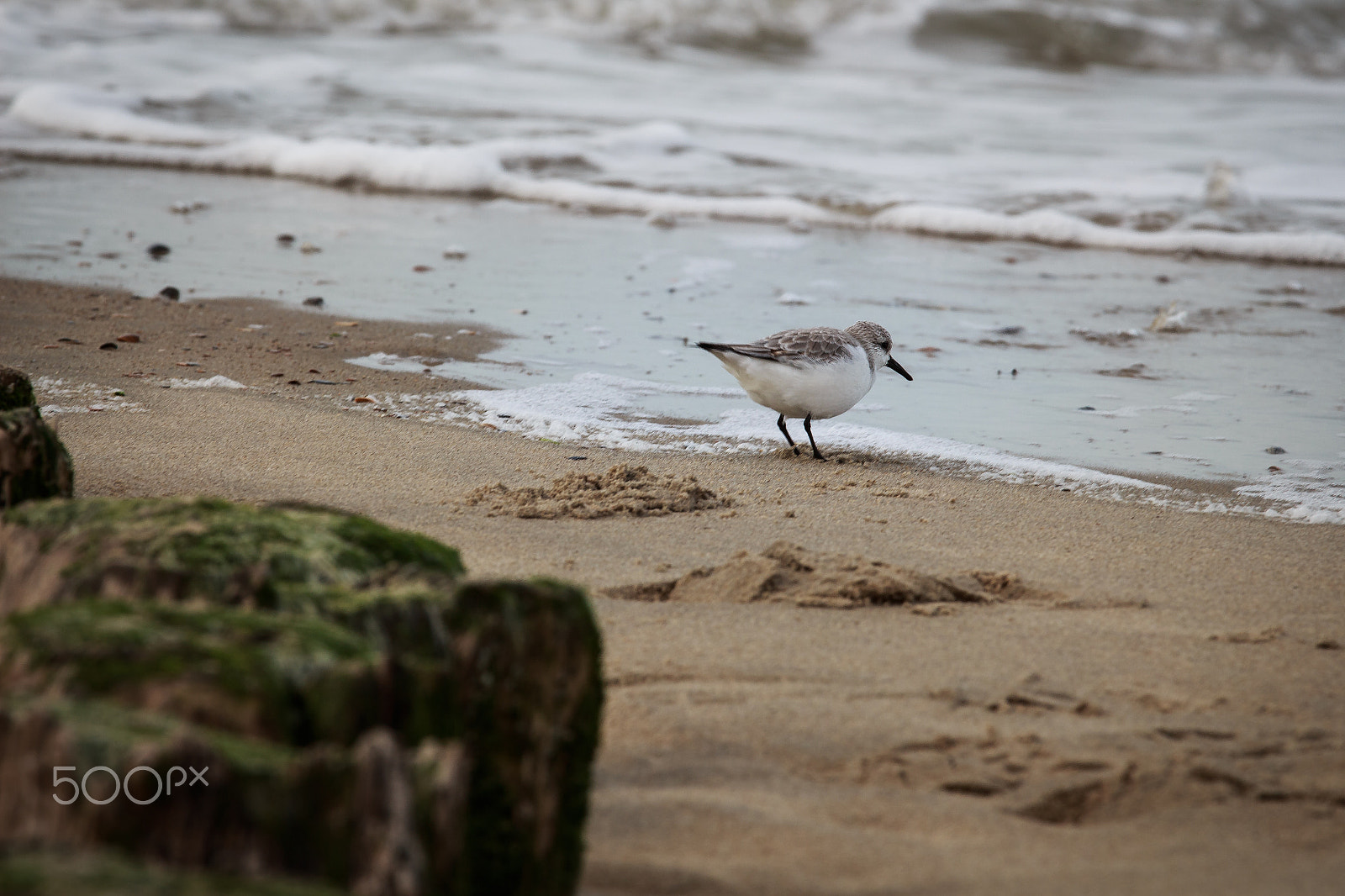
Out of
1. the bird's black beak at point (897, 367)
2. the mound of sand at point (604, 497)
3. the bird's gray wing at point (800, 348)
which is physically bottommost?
the mound of sand at point (604, 497)

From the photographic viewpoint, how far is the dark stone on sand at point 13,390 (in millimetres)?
3879

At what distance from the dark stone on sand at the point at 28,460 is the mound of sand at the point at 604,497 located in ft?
5.04

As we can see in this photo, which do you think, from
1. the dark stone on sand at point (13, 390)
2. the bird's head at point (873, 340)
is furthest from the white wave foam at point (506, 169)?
the dark stone on sand at point (13, 390)

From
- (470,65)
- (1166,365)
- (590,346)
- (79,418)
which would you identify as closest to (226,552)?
(79,418)

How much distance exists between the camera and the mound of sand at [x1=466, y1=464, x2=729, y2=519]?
449 cm

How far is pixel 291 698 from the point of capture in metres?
1.75

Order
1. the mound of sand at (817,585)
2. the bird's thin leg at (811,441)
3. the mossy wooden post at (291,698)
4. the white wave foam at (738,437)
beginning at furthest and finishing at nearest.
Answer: the bird's thin leg at (811,441), the white wave foam at (738,437), the mound of sand at (817,585), the mossy wooden post at (291,698)

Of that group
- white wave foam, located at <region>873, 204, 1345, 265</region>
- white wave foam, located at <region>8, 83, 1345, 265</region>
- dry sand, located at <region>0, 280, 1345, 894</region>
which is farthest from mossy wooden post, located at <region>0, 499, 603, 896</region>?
white wave foam, located at <region>873, 204, 1345, 265</region>

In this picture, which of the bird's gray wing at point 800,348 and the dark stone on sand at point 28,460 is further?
the bird's gray wing at point 800,348

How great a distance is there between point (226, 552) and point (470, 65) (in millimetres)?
17506

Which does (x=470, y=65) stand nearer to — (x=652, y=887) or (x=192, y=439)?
(x=192, y=439)

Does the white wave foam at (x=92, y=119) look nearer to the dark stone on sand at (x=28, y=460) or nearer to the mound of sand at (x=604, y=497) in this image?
the mound of sand at (x=604, y=497)

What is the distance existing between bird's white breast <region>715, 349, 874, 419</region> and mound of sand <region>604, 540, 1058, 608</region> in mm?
1605

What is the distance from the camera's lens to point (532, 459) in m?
5.20
